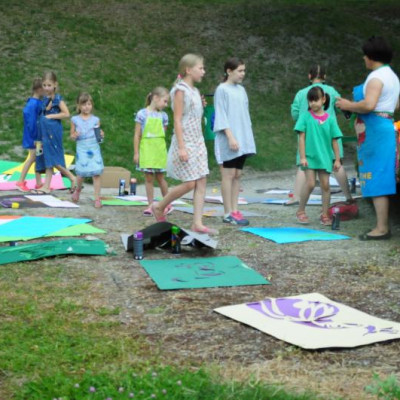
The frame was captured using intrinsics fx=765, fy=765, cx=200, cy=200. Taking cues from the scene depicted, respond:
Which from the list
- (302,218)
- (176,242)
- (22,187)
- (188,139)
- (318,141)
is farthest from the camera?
(22,187)

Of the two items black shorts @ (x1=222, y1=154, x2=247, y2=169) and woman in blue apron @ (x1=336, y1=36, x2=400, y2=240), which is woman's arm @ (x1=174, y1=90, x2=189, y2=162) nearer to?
black shorts @ (x1=222, y1=154, x2=247, y2=169)

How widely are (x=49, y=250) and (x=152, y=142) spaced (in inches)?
132

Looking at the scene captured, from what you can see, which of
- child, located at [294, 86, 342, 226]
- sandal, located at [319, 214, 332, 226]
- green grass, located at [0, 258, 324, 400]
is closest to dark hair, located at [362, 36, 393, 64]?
child, located at [294, 86, 342, 226]

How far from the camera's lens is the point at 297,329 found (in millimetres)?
4367

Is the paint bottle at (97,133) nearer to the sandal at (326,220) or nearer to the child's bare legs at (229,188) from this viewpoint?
the child's bare legs at (229,188)

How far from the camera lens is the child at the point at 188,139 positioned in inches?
286

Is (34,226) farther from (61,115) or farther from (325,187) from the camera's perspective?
(61,115)

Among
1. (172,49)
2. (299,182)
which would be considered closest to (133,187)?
(299,182)

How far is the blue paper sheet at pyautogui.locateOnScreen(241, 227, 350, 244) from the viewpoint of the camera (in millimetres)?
7180

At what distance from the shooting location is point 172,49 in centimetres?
2106

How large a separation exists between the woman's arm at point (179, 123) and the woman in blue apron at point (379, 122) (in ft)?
4.91

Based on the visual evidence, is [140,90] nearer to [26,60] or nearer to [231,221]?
[26,60]

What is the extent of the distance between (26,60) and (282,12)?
29.8 ft

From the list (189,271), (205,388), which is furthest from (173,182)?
(205,388)
